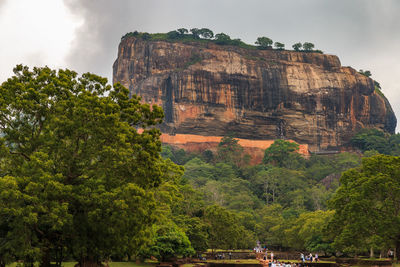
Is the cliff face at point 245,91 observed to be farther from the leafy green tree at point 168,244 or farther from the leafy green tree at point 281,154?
the leafy green tree at point 168,244

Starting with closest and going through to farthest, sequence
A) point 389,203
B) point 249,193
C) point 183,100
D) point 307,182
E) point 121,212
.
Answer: point 121,212 < point 389,203 < point 249,193 < point 307,182 < point 183,100

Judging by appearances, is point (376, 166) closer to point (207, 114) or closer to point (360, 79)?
point (207, 114)

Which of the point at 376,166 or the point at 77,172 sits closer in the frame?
the point at 77,172

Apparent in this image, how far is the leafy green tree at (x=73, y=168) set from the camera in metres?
18.7

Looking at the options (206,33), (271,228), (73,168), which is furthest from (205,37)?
(73,168)

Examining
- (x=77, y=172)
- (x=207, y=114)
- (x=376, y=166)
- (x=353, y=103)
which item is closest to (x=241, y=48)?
(x=207, y=114)

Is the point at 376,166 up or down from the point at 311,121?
down

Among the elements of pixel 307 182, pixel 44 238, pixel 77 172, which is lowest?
pixel 44 238

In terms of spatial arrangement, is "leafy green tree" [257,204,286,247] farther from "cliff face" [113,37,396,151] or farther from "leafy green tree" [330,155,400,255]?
"cliff face" [113,37,396,151]

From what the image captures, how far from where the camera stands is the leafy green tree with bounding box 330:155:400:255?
29656 millimetres

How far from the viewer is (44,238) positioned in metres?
20.8

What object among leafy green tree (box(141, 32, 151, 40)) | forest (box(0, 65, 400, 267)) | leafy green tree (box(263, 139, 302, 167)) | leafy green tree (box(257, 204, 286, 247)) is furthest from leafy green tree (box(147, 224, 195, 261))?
leafy green tree (box(141, 32, 151, 40))

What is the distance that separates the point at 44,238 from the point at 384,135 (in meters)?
117

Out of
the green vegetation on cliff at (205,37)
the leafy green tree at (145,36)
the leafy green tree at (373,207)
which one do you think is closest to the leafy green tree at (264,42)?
the green vegetation on cliff at (205,37)
